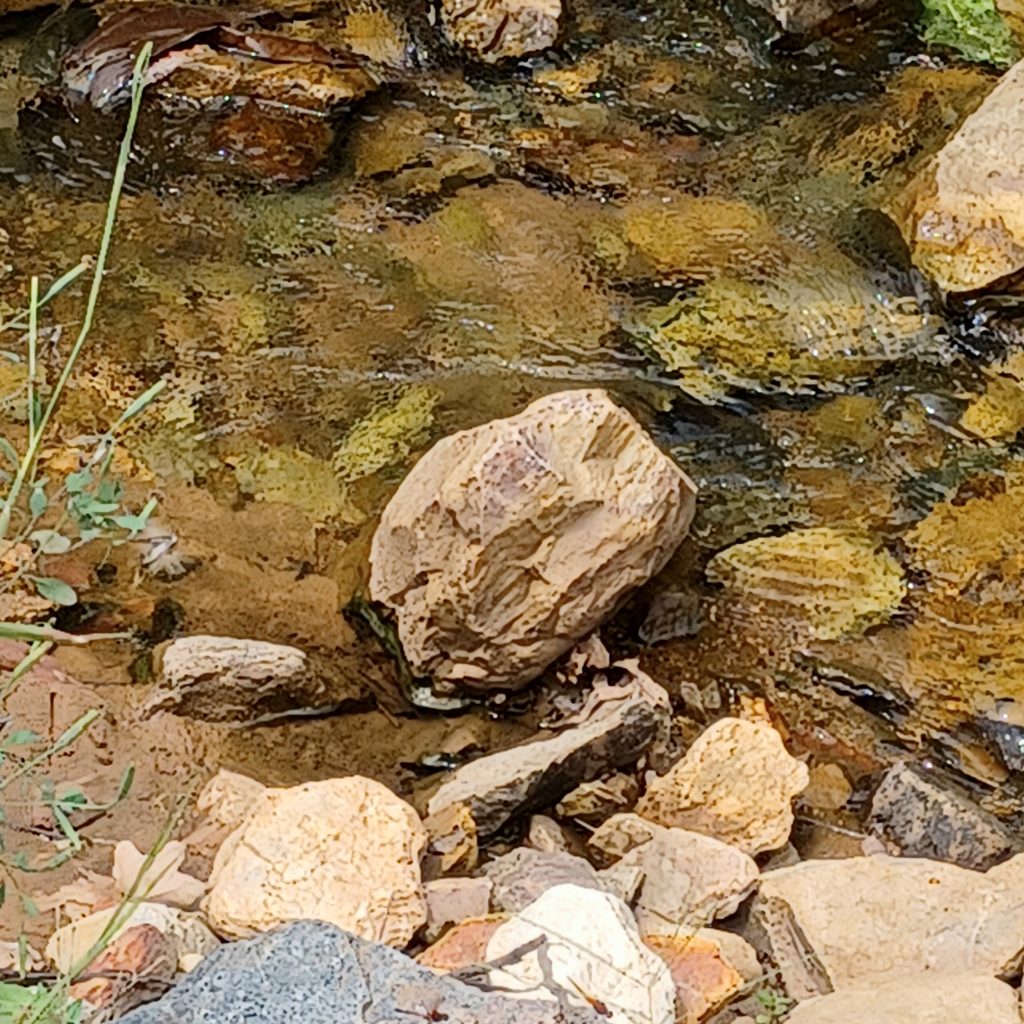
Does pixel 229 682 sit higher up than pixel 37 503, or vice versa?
pixel 37 503

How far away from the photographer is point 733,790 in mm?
2896

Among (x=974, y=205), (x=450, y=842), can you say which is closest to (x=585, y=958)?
(x=450, y=842)

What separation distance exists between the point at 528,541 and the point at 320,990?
4.96 ft

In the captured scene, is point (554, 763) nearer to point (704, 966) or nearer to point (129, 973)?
point (704, 966)

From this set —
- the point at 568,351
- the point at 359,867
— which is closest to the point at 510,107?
the point at 568,351

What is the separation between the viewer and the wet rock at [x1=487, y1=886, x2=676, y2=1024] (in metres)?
2.04

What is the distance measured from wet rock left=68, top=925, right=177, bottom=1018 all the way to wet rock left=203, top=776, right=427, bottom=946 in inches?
7.3

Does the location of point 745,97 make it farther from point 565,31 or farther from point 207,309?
point 207,309

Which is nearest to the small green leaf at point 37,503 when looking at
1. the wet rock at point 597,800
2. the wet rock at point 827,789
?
the wet rock at point 597,800

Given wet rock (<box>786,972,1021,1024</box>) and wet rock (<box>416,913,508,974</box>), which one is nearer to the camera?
wet rock (<box>786,972,1021,1024</box>)

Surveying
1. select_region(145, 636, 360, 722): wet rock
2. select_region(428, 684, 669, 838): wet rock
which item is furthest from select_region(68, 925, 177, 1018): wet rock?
select_region(145, 636, 360, 722): wet rock

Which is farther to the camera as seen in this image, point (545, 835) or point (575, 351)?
point (575, 351)

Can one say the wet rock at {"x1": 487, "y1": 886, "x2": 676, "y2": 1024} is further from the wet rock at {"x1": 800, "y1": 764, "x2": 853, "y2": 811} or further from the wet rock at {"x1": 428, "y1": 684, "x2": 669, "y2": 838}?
the wet rock at {"x1": 800, "y1": 764, "x2": 853, "y2": 811}

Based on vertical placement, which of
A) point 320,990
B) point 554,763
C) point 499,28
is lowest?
point 554,763
